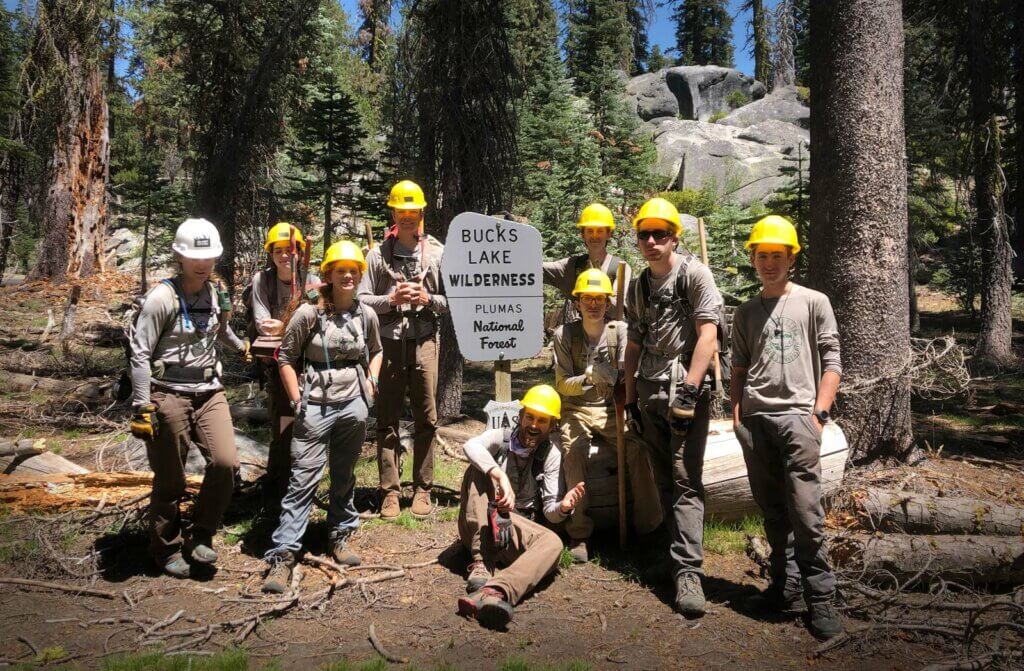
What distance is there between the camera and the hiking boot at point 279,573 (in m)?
4.84

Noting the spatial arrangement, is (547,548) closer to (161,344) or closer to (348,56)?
(161,344)

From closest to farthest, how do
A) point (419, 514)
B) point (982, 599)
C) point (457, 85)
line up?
point (982, 599) → point (419, 514) → point (457, 85)

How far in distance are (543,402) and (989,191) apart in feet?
40.8

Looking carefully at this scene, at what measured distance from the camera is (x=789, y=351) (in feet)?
14.2

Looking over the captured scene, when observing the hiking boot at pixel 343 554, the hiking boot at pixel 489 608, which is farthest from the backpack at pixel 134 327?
the hiking boot at pixel 489 608

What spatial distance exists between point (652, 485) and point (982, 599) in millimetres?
2250

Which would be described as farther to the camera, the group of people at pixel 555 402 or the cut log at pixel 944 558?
the cut log at pixel 944 558

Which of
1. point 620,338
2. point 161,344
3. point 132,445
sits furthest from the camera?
point 132,445

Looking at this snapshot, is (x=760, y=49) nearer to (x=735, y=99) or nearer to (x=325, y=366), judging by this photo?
(x=735, y=99)

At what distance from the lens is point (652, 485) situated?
18.4 feet

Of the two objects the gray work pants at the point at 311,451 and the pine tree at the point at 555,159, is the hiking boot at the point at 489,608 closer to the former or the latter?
the gray work pants at the point at 311,451

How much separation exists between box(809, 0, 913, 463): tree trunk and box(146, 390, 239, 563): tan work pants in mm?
5345

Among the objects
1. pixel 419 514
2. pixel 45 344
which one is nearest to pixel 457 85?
pixel 419 514

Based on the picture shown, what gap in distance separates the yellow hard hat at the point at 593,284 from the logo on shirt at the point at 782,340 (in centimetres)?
127
